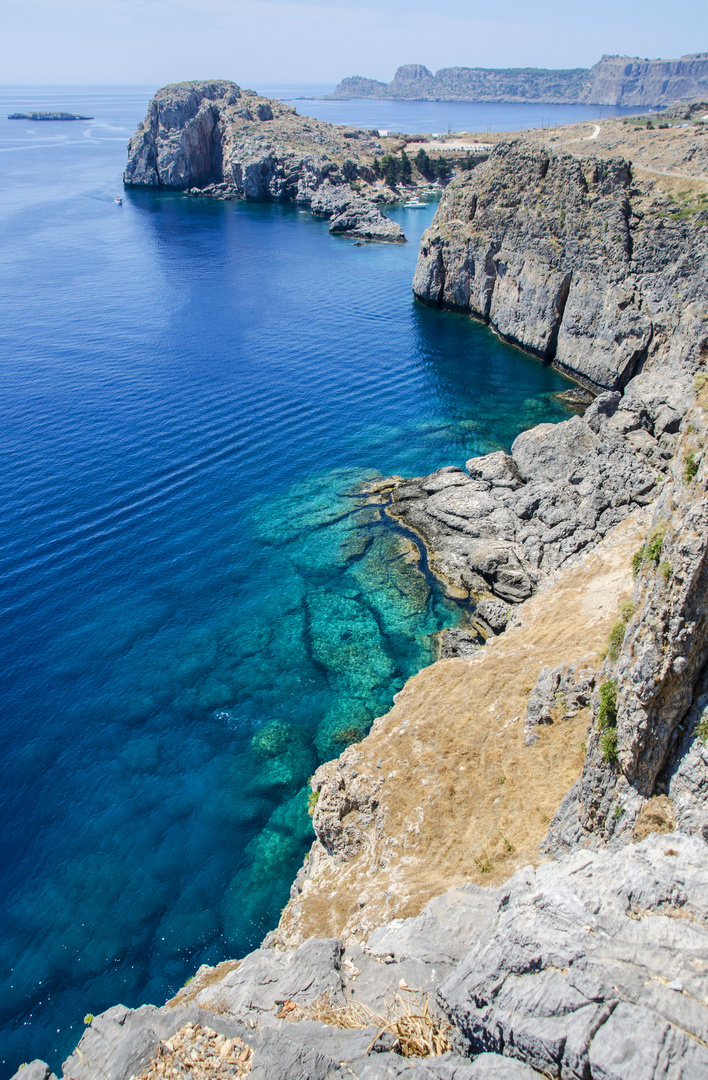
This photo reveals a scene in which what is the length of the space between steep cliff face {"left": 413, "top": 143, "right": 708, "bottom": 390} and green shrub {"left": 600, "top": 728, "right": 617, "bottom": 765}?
1737 inches

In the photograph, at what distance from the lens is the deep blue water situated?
28516 mm

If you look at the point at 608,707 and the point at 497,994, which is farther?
the point at 608,707

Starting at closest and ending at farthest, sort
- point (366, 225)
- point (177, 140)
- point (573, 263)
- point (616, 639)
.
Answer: point (616, 639), point (573, 263), point (366, 225), point (177, 140)

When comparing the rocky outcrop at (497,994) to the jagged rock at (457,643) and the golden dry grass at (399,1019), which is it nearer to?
the golden dry grass at (399,1019)

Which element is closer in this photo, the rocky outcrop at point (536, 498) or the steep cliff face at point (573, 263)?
the rocky outcrop at point (536, 498)

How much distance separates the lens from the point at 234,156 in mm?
184250

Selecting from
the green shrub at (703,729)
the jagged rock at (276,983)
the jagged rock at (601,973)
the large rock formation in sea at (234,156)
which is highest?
the large rock formation in sea at (234,156)

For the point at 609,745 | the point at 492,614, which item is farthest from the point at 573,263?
the point at 609,745

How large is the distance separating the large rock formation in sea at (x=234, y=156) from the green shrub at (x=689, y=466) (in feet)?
573

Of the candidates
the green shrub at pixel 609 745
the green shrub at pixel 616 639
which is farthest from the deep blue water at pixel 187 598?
the green shrub at pixel 616 639

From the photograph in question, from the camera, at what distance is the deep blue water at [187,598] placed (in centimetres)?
2852

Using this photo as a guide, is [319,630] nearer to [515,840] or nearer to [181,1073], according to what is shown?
[515,840]

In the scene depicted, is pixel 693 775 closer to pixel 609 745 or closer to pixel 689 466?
pixel 609 745

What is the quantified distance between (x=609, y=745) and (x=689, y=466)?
794 cm
